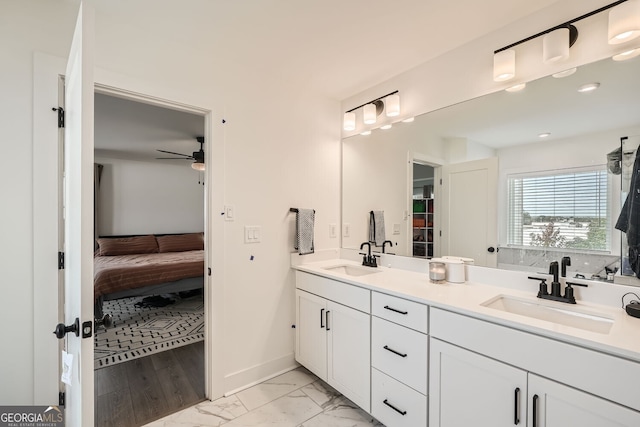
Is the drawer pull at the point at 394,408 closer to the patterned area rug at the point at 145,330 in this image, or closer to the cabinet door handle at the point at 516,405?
the cabinet door handle at the point at 516,405

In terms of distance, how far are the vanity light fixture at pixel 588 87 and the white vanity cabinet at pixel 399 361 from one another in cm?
136

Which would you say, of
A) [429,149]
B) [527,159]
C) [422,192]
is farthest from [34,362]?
[527,159]

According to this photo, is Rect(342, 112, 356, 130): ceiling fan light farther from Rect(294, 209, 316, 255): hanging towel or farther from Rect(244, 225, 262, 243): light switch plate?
Rect(244, 225, 262, 243): light switch plate

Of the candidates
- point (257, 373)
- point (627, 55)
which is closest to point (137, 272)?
point (257, 373)

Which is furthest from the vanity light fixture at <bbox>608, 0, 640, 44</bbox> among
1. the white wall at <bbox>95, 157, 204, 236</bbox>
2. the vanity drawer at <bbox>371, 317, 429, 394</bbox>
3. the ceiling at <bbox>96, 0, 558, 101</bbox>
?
the white wall at <bbox>95, 157, 204, 236</bbox>

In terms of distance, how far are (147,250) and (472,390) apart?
5.33 metres

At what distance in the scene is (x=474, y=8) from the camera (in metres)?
1.54

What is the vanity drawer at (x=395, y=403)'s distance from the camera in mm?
1485

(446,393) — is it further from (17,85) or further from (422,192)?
(17,85)

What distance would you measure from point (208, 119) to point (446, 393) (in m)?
2.16

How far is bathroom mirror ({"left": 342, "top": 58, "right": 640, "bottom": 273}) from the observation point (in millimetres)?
1376

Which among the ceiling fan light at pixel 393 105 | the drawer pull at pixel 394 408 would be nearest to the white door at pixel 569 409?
the drawer pull at pixel 394 408

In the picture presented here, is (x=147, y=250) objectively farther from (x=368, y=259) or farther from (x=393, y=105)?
(x=393, y=105)

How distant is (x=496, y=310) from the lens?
129 cm
